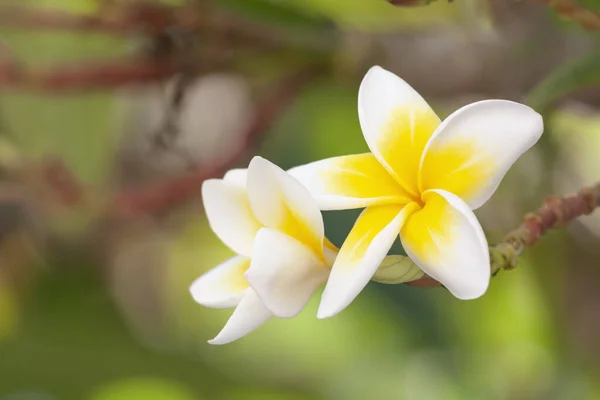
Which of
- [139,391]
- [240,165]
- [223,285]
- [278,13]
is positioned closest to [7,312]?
[139,391]

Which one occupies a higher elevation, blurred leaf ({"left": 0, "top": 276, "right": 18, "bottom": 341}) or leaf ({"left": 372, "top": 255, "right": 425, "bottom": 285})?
blurred leaf ({"left": 0, "top": 276, "right": 18, "bottom": 341})

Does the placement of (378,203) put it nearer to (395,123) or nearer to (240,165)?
(395,123)

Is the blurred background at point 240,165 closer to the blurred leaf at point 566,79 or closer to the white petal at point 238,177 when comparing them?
the blurred leaf at point 566,79

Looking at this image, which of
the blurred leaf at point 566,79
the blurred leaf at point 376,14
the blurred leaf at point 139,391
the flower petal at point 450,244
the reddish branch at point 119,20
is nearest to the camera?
the flower petal at point 450,244

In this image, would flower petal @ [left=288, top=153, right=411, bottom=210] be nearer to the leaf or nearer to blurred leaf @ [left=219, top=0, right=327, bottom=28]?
the leaf

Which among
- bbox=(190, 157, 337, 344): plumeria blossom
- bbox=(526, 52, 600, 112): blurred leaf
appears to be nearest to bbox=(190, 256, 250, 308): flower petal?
bbox=(190, 157, 337, 344): plumeria blossom

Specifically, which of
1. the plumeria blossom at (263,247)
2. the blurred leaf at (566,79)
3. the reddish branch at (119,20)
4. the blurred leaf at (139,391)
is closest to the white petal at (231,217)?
Answer: the plumeria blossom at (263,247)
